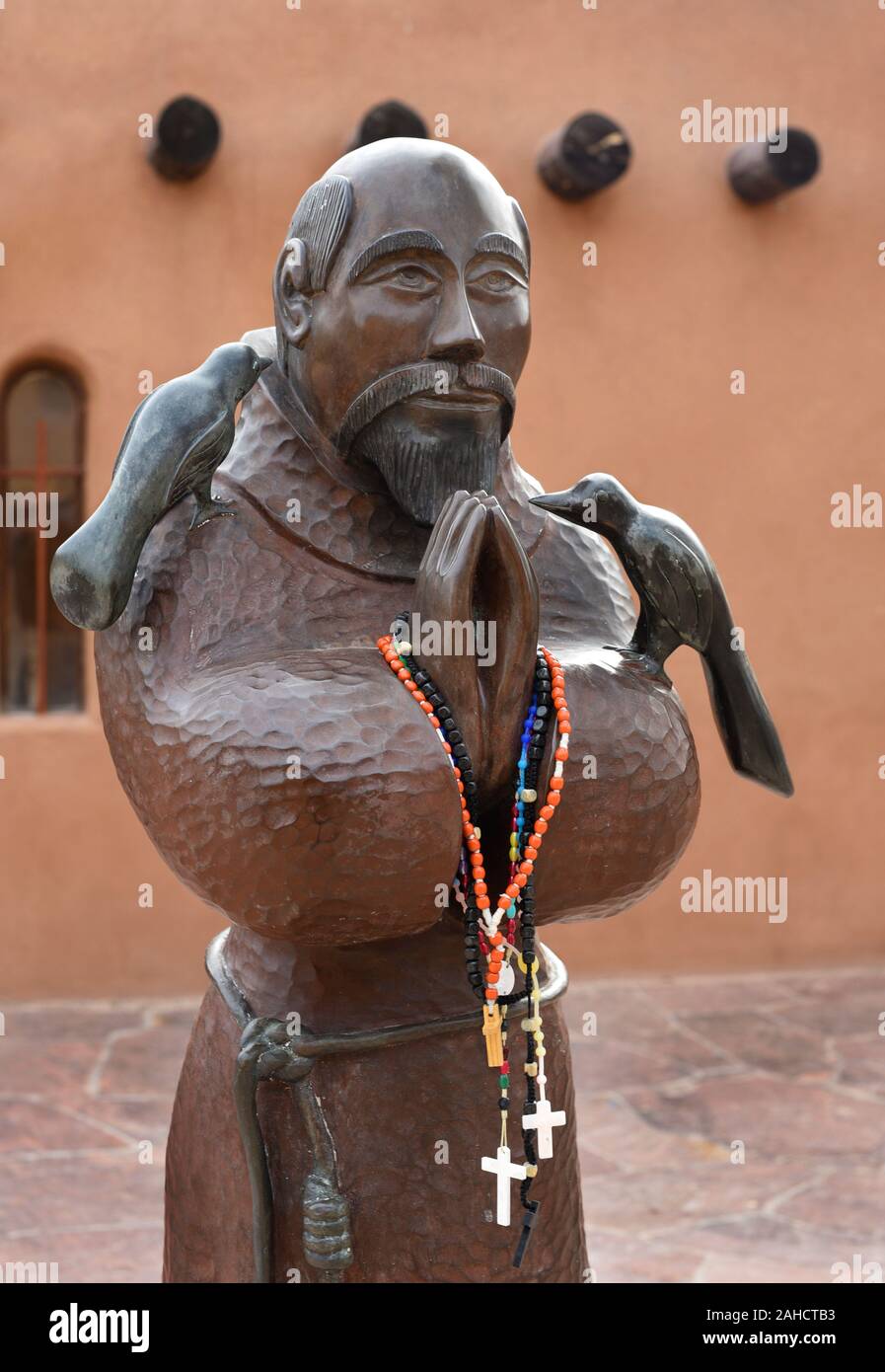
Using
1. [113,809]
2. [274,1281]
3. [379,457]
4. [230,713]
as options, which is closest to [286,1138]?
[274,1281]

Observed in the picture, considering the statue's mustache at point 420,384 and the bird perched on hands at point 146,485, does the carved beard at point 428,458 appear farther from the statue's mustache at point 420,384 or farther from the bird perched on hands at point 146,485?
the bird perched on hands at point 146,485

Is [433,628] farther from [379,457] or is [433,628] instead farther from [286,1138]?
[286,1138]

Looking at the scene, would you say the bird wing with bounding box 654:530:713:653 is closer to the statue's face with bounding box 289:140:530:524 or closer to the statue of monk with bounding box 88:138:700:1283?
the statue of monk with bounding box 88:138:700:1283

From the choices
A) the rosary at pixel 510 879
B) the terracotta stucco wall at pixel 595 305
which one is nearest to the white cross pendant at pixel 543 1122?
the rosary at pixel 510 879

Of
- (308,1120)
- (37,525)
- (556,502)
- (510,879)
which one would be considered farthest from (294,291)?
(37,525)

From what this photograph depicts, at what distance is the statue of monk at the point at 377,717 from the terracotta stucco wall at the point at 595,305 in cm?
356

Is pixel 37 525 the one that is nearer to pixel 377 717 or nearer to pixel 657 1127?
pixel 657 1127

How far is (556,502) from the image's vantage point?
1875mm

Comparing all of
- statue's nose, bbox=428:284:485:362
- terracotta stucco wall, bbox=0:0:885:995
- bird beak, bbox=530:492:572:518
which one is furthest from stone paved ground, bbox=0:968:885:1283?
statue's nose, bbox=428:284:485:362

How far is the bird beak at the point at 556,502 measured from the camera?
1.87 metres

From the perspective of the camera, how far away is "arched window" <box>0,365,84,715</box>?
5.39 m

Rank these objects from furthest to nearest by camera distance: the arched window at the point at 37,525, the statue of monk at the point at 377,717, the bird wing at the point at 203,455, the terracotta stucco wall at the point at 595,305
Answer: the arched window at the point at 37,525
the terracotta stucco wall at the point at 595,305
the bird wing at the point at 203,455
the statue of monk at the point at 377,717

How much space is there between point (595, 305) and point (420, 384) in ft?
13.2

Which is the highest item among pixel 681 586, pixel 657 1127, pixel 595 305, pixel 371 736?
pixel 595 305
